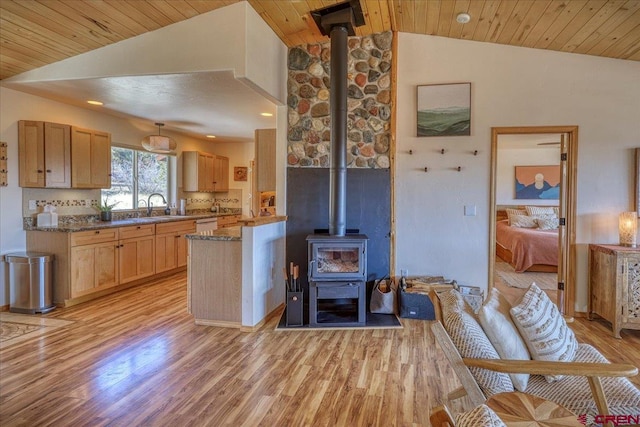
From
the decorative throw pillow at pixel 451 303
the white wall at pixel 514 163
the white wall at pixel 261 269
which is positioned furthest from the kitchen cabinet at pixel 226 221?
the white wall at pixel 514 163

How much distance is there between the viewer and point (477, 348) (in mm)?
1692

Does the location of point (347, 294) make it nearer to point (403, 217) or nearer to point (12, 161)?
point (403, 217)

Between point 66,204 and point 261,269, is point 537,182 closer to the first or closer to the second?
point 261,269

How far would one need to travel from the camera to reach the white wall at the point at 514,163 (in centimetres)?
802

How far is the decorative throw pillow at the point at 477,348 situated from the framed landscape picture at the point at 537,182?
737 cm

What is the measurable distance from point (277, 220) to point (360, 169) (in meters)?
1.14

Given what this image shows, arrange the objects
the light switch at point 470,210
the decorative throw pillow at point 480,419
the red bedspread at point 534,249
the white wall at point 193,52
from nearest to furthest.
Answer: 1. the decorative throw pillow at point 480,419
2. the white wall at point 193,52
3. the light switch at point 470,210
4. the red bedspread at point 534,249

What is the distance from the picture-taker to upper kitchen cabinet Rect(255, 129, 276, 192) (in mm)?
4582

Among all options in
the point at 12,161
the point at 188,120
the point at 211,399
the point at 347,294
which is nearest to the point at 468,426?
the point at 211,399

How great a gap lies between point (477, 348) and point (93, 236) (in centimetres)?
454

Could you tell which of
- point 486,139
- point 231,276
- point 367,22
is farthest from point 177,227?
point 486,139

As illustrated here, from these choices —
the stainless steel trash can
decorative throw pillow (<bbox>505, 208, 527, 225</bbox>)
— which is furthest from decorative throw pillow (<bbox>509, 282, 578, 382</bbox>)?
decorative throw pillow (<bbox>505, 208, 527, 225</bbox>)

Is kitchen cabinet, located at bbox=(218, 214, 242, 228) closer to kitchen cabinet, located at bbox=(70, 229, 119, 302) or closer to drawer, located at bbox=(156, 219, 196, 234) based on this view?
drawer, located at bbox=(156, 219, 196, 234)

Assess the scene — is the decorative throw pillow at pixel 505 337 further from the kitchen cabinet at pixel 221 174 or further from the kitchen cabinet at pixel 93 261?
the kitchen cabinet at pixel 221 174
